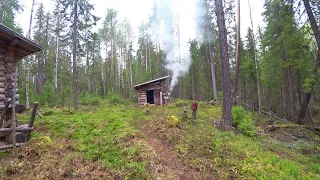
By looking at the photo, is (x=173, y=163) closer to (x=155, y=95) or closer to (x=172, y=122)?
(x=172, y=122)

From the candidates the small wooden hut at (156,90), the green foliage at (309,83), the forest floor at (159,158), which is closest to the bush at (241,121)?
the forest floor at (159,158)

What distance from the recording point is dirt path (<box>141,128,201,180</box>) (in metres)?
5.73

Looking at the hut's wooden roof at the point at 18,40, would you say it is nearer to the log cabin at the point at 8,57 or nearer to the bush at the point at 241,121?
the log cabin at the point at 8,57

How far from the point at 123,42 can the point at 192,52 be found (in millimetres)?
14132

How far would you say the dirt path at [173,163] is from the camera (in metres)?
5.73

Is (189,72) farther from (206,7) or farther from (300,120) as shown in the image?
(300,120)

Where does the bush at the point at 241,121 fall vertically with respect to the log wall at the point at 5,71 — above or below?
below

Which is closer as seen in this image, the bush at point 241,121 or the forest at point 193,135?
the forest at point 193,135

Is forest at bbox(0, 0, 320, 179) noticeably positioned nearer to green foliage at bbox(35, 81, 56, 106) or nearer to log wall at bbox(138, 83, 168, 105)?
green foliage at bbox(35, 81, 56, 106)

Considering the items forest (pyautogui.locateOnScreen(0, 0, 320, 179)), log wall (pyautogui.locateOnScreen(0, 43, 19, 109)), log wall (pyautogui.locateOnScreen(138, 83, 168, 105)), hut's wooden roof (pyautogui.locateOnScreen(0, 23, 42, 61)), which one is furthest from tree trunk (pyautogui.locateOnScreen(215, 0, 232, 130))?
log wall (pyautogui.locateOnScreen(138, 83, 168, 105))

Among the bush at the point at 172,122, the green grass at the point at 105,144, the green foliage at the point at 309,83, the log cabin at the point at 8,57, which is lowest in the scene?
the green grass at the point at 105,144

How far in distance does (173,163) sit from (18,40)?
7.81 m

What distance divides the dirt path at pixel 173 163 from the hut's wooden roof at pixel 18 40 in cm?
680

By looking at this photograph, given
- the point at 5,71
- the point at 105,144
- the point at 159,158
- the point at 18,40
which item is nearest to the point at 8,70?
the point at 5,71
